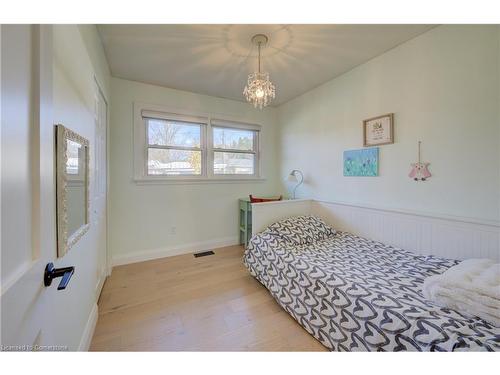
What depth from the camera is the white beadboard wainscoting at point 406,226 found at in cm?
152

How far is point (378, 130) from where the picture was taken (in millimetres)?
2141

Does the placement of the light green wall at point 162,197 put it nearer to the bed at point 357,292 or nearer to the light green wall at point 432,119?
A: the bed at point 357,292

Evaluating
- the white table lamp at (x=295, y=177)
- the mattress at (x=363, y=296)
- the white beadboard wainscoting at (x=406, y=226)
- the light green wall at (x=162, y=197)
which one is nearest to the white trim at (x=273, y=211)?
the white beadboard wainscoting at (x=406, y=226)

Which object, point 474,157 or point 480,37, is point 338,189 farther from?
point 480,37

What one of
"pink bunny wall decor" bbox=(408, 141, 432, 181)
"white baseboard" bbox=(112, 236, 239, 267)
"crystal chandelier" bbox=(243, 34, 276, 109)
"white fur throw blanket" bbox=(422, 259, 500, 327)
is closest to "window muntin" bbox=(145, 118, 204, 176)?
"white baseboard" bbox=(112, 236, 239, 267)

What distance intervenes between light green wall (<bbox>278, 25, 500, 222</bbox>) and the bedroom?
1 centimetres

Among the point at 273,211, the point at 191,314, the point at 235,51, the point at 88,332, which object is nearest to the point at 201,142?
the point at 235,51

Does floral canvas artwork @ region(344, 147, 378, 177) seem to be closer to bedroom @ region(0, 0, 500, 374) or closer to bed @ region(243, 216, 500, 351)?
bedroom @ region(0, 0, 500, 374)

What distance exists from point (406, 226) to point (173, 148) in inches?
118

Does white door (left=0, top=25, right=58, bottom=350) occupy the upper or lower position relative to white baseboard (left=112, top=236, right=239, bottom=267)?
upper

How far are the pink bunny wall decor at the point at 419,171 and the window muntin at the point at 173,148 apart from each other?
2.64m

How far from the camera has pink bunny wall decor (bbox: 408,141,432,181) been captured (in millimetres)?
1798

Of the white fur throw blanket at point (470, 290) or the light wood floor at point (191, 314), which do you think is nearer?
the white fur throw blanket at point (470, 290)
